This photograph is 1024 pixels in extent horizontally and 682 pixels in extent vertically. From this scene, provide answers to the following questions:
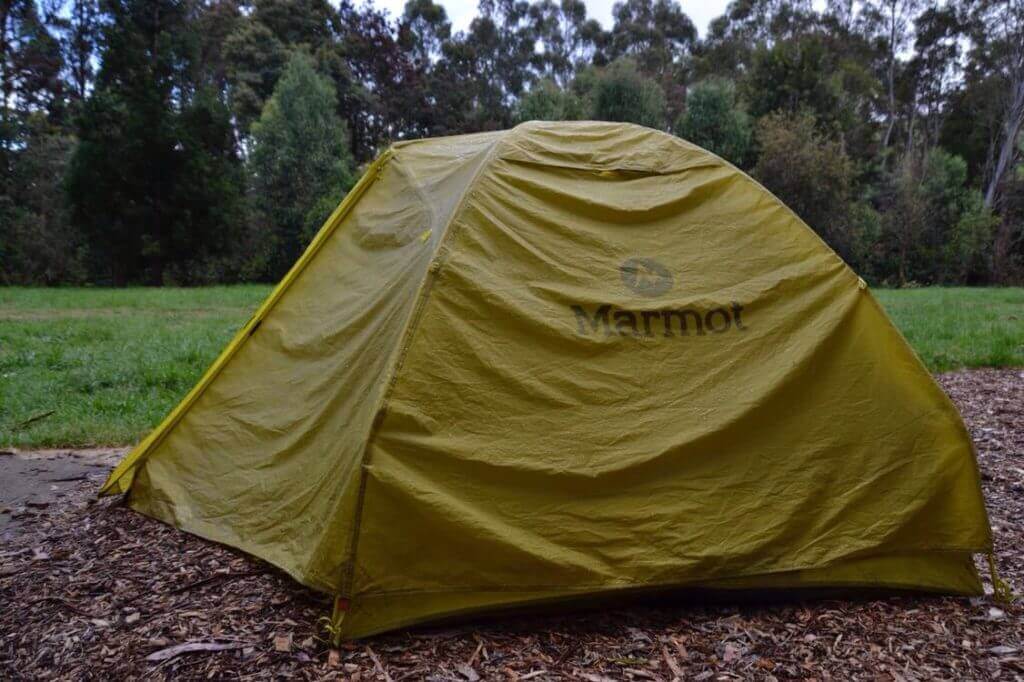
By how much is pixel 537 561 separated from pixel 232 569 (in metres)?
1.38

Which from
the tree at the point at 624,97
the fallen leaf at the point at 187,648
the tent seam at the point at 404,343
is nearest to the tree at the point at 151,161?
the tree at the point at 624,97

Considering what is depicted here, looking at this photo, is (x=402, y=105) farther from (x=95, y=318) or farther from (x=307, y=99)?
(x=95, y=318)

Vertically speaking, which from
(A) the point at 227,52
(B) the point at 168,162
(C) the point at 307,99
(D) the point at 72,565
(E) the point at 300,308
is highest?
(A) the point at 227,52

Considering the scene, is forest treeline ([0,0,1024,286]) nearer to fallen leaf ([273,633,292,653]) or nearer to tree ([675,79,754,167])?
tree ([675,79,754,167])

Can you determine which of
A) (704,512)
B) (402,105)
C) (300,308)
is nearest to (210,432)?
(300,308)

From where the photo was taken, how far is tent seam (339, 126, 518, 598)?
2.70 meters

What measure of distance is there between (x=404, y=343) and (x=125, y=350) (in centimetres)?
649

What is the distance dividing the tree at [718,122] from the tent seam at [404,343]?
74.9 feet

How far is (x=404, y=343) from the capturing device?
117 inches

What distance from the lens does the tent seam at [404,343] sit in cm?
270

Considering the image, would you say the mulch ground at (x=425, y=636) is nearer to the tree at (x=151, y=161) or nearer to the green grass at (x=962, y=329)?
the green grass at (x=962, y=329)

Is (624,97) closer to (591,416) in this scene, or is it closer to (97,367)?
(97,367)

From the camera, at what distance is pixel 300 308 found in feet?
13.3

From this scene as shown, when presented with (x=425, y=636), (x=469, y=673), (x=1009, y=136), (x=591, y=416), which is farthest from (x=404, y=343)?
(x=1009, y=136)
